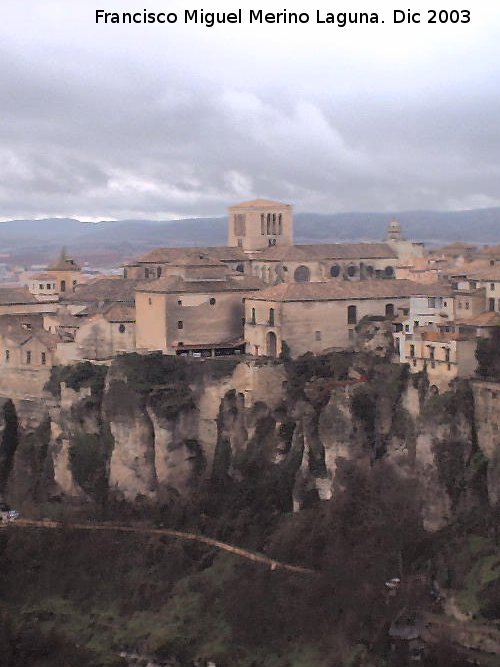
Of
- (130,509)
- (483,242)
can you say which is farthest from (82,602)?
(483,242)

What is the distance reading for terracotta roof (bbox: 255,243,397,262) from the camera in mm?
54969

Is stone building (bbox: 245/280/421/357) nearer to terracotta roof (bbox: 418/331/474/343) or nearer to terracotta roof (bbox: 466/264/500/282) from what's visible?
terracotta roof (bbox: 466/264/500/282)

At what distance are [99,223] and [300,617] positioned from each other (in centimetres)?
11443

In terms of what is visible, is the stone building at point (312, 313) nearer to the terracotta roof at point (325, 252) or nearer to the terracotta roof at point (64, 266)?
the terracotta roof at point (325, 252)

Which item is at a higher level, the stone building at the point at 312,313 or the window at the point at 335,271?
the window at the point at 335,271

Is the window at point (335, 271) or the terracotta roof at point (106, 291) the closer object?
the terracotta roof at point (106, 291)

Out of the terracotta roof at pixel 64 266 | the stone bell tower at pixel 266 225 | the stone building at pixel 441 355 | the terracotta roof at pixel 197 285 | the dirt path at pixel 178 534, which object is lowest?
the dirt path at pixel 178 534

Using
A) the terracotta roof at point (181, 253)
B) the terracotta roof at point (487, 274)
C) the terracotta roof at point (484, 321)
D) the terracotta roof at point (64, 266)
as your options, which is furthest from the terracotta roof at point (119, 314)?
the terracotta roof at point (484, 321)

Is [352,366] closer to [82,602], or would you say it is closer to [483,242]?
[82,602]

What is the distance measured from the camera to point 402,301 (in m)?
45.9

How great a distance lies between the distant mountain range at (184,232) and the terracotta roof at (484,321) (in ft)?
121

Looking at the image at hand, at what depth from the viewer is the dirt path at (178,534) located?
3941cm

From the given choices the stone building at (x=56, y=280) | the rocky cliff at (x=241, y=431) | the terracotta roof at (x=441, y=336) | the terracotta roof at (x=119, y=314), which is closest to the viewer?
the rocky cliff at (x=241, y=431)

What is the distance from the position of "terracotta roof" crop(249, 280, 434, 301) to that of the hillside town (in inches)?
1.6
